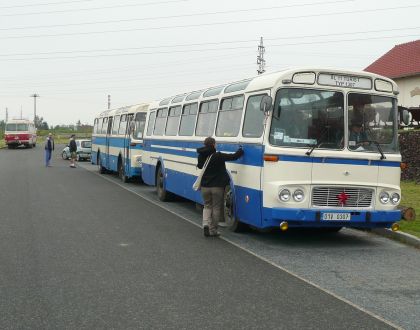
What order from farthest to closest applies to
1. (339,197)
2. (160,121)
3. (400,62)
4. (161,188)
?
(400,62)
(160,121)
(161,188)
(339,197)

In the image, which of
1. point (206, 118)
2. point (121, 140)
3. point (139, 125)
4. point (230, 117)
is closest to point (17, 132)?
point (121, 140)

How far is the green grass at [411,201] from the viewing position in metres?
10.8

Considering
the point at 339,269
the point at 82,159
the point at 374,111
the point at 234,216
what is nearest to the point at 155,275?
the point at 339,269

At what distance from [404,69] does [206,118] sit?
2764cm

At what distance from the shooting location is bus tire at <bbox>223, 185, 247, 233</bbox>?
10586 millimetres

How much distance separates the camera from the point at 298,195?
9102mm

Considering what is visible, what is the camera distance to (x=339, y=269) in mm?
7871

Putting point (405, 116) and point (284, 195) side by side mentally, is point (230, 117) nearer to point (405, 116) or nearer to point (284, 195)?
point (284, 195)

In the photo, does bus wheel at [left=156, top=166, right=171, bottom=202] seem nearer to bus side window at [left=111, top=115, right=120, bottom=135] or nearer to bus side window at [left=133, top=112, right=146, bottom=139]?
bus side window at [left=133, top=112, right=146, bottom=139]

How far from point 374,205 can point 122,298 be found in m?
4.81

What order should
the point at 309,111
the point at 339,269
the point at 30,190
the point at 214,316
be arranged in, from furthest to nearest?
the point at 30,190, the point at 309,111, the point at 339,269, the point at 214,316

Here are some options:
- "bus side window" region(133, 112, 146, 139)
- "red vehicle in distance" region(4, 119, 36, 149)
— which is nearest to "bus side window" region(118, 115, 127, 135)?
"bus side window" region(133, 112, 146, 139)

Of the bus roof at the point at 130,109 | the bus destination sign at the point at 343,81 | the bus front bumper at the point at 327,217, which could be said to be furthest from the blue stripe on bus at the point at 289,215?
the bus roof at the point at 130,109

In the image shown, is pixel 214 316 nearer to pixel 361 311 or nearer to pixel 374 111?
pixel 361 311
